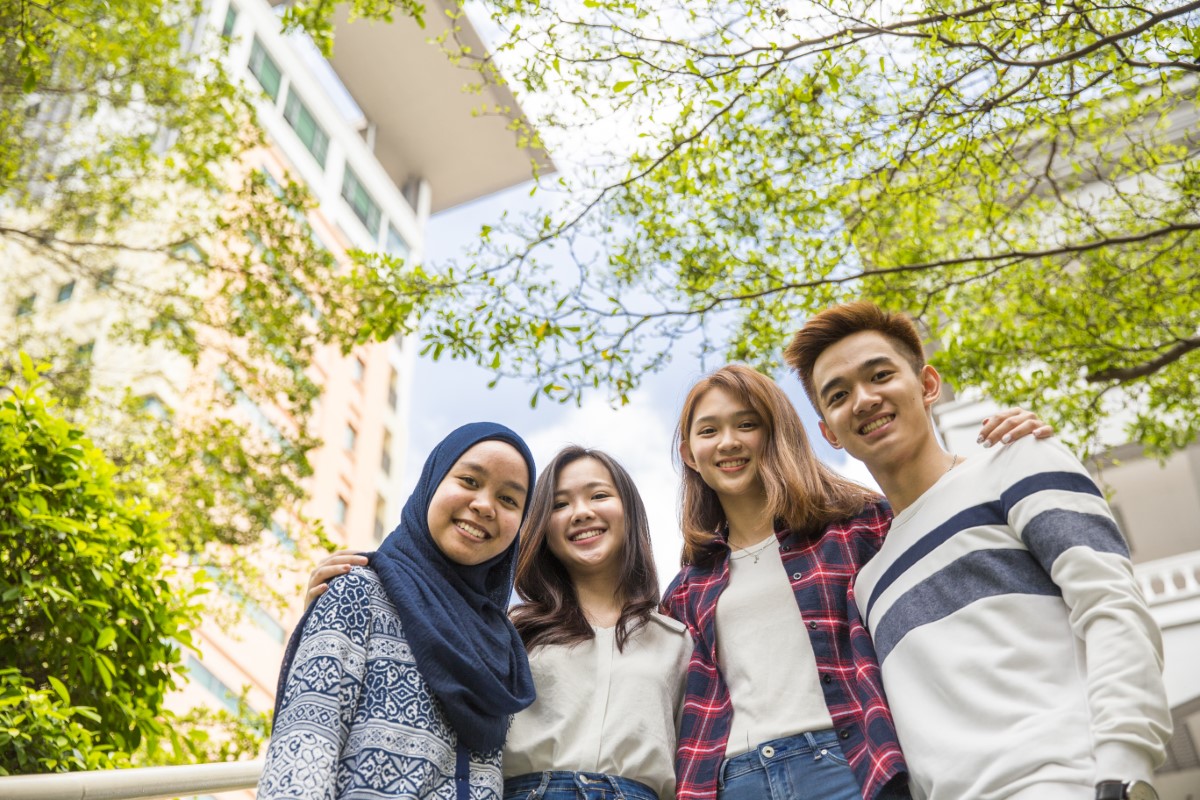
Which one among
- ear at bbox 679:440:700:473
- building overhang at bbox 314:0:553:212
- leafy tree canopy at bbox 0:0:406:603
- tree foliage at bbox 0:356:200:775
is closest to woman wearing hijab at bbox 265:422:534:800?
ear at bbox 679:440:700:473

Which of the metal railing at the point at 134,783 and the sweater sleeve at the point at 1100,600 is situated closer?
the sweater sleeve at the point at 1100,600

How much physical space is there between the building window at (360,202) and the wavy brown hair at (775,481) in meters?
30.9

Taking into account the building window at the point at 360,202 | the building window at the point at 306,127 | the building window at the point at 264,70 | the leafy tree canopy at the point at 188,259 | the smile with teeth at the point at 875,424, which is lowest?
the smile with teeth at the point at 875,424

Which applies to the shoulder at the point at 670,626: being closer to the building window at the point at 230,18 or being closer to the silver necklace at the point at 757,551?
the silver necklace at the point at 757,551

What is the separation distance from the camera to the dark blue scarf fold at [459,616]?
2676mm

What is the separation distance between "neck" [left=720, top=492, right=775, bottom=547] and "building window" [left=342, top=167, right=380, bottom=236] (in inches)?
1224

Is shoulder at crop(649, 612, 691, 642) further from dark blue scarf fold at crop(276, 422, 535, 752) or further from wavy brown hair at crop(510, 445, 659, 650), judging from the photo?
dark blue scarf fold at crop(276, 422, 535, 752)

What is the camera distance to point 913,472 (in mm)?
2953

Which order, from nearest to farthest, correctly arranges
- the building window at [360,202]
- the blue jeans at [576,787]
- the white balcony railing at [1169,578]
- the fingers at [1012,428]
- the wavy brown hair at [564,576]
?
1. the fingers at [1012,428]
2. the blue jeans at [576,787]
3. the wavy brown hair at [564,576]
4. the white balcony railing at [1169,578]
5. the building window at [360,202]

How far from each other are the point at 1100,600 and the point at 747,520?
1361 mm

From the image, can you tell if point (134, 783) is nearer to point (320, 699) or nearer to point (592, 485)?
point (320, 699)

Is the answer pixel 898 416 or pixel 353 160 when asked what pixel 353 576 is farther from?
pixel 353 160

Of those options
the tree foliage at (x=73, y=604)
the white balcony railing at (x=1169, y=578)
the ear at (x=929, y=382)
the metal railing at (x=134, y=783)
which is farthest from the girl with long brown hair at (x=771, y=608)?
the white balcony railing at (x=1169, y=578)

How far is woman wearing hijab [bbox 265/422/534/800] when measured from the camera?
8.02ft
